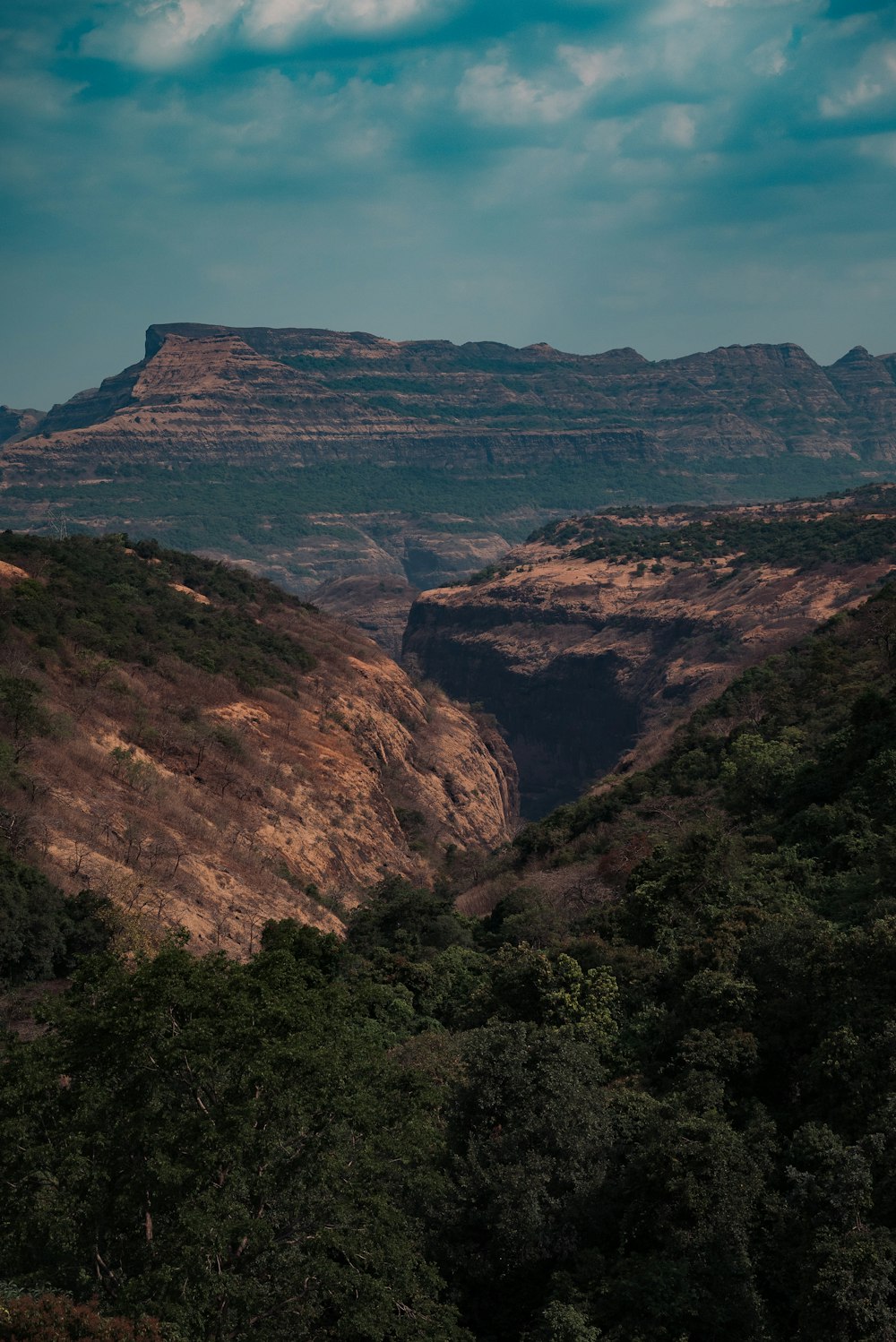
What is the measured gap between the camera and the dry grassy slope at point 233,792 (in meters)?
40.3

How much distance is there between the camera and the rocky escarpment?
4424 inches

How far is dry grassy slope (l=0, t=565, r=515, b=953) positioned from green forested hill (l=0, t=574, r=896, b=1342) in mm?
13970

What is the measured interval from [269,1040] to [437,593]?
144 meters

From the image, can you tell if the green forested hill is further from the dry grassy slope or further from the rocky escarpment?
the rocky escarpment

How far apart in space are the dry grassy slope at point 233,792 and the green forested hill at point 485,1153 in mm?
13970

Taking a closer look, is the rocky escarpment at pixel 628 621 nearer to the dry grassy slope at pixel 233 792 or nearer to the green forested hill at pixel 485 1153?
the dry grassy slope at pixel 233 792

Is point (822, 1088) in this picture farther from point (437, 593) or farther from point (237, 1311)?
point (437, 593)

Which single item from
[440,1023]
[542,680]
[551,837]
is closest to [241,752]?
[551,837]

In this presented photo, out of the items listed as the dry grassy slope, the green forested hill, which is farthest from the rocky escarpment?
the green forested hill

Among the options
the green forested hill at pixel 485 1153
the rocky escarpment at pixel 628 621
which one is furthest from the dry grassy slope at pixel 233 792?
the rocky escarpment at pixel 628 621

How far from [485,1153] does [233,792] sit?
30339 millimetres

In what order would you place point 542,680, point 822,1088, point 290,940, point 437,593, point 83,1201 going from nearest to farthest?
point 83,1201 → point 822,1088 → point 290,940 → point 542,680 → point 437,593

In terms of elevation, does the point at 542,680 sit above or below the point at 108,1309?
below

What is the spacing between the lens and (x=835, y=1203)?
19156 millimetres
